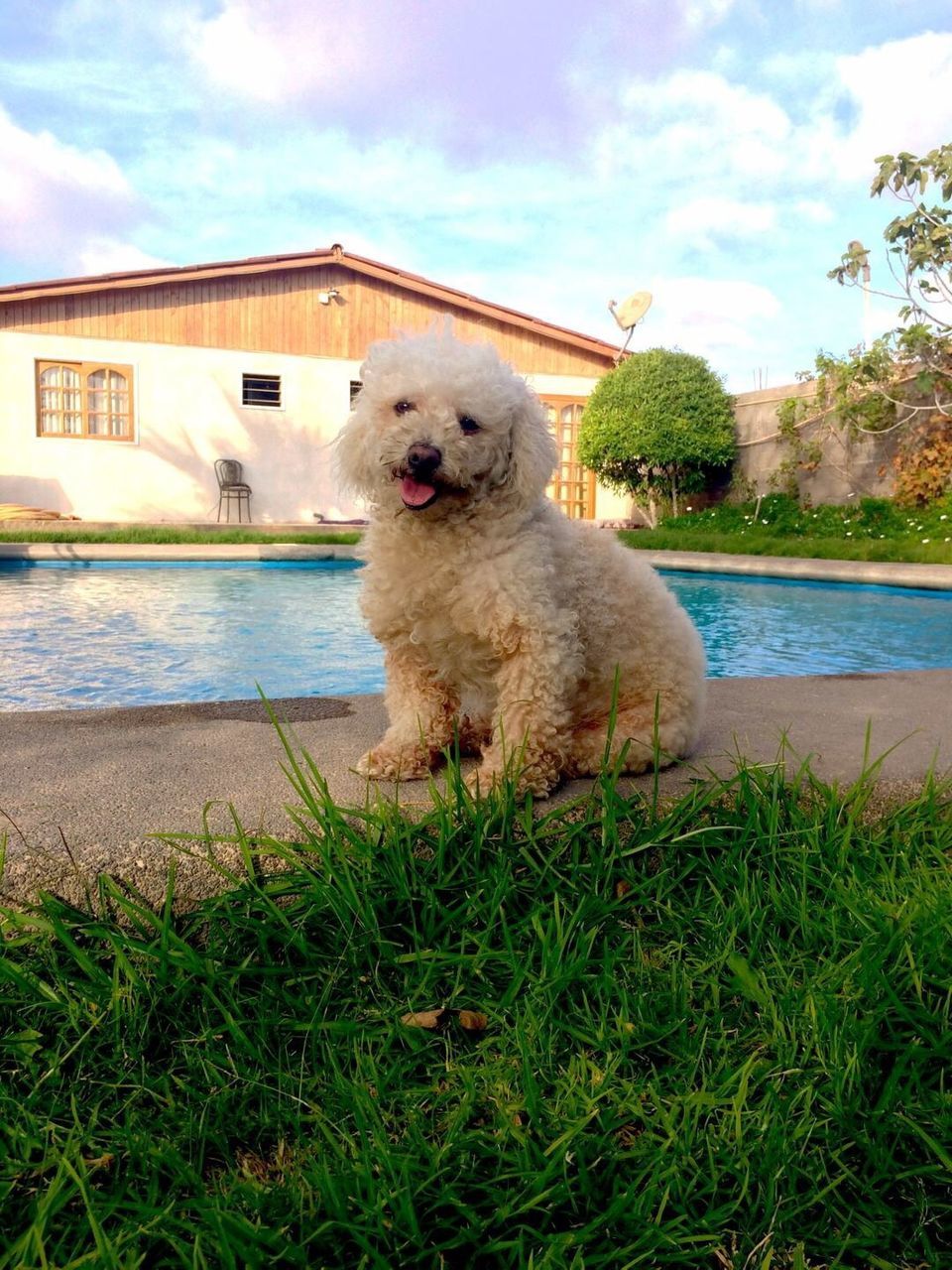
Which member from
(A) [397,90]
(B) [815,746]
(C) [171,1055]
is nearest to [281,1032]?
(C) [171,1055]

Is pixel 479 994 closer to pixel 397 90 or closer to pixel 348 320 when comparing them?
pixel 397 90

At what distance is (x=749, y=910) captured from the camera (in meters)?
1.59

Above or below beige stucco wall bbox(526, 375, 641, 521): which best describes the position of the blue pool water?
below

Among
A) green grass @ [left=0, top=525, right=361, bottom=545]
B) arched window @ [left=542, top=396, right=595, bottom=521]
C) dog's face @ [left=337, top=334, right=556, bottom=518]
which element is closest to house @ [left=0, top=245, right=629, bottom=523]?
arched window @ [left=542, top=396, right=595, bottom=521]

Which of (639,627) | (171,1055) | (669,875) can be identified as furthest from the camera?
(639,627)

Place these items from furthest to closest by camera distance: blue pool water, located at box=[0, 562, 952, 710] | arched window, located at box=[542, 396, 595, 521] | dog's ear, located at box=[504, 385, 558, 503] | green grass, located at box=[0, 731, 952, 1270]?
1. arched window, located at box=[542, 396, 595, 521]
2. blue pool water, located at box=[0, 562, 952, 710]
3. dog's ear, located at box=[504, 385, 558, 503]
4. green grass, located at box=[0, 731, 952, 1270]

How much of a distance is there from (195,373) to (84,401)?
1.98 m

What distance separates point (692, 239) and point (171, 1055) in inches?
680

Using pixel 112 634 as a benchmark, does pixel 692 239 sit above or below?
above

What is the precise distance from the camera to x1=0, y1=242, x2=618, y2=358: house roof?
1501cm

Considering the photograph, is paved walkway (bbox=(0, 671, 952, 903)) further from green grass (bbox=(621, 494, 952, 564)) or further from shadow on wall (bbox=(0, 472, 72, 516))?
shadow on wall (bbox=(0, 472, 72, 516))

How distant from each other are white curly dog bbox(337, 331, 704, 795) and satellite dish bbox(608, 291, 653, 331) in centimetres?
1694

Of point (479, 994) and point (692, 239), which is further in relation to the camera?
point (692, 239)

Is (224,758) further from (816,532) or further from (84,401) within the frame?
(84,401)
